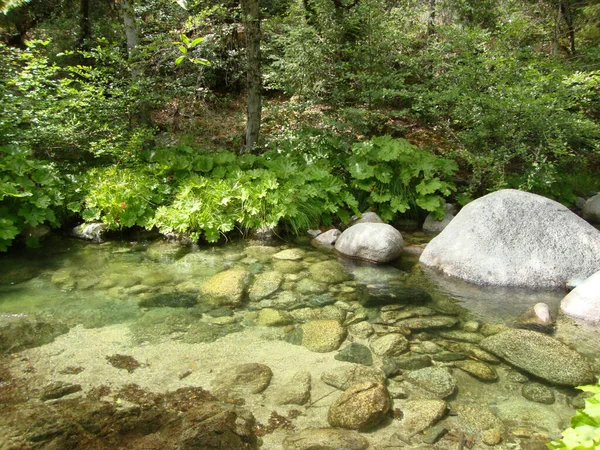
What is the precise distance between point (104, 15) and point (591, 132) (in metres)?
12.6

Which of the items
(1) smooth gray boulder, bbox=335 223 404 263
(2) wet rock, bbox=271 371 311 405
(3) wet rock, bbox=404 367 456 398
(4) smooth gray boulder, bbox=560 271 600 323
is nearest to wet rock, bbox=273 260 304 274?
(1) smooth gray boulder, bbox=335 223 404 263

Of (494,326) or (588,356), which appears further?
(494,326)

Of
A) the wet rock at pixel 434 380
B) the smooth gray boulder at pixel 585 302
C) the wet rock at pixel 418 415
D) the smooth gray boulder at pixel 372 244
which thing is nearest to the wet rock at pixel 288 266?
the smooth gray boulder at pixel 372 244

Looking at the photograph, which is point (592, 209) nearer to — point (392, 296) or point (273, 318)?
point (392, 296)

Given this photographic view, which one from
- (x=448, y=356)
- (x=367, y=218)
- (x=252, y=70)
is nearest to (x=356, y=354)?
(x=448, y=356)

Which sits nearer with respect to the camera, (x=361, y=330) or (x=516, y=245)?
(x=361, y=330)

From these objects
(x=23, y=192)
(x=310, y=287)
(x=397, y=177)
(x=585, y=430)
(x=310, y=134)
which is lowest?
(x=310, y=287)

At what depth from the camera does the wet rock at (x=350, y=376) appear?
3562 millimetres

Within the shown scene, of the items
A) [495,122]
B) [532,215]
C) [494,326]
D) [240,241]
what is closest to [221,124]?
[240,241]

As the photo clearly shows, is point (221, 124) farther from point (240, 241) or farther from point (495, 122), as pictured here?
point (495, 122)

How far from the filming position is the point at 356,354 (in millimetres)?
4008

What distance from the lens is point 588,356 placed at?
3.93 metres

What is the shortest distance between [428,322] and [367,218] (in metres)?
3.04

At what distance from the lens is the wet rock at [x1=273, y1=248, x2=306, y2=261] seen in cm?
631
